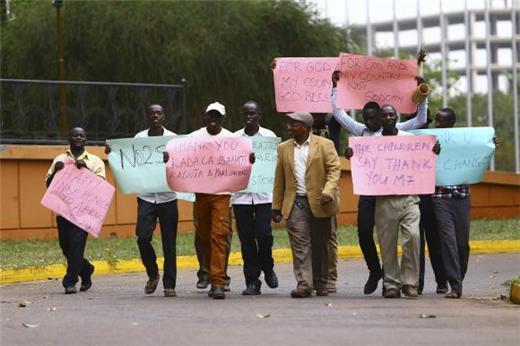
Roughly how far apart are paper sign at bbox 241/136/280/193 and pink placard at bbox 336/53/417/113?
84 cm

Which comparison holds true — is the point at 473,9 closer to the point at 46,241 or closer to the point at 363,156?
the point at 46,241

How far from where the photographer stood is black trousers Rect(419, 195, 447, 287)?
12.7 m

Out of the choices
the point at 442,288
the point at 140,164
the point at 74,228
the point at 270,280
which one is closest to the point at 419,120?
the point at 442,288

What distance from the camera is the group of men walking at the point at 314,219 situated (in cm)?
1228

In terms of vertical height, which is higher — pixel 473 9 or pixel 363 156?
pixel 473 9

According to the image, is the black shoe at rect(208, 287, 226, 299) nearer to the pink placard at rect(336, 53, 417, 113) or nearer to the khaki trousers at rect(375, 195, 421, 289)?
the khaki trousers at rect(375, 195, 421, 289)

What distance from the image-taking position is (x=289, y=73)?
45.7ft

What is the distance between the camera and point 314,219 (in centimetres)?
1256

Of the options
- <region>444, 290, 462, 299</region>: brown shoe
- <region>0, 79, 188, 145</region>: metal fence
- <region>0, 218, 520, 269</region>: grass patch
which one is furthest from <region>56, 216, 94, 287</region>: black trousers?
<region>0, 79, 188, 145</region>: metal fence

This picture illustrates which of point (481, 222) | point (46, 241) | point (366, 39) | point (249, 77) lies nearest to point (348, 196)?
point (481, 222)

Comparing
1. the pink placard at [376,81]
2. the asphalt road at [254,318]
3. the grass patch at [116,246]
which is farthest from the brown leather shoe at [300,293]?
the grass patch at [116,246]

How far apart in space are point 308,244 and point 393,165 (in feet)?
3.53

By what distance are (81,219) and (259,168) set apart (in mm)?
1836

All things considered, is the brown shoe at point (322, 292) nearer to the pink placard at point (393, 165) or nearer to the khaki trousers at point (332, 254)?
the khaki trousers at point (332, 254)
